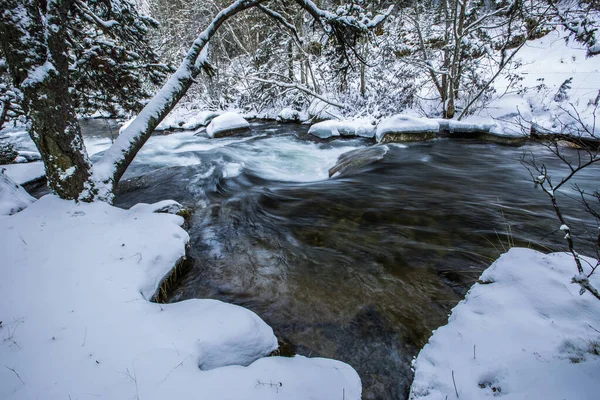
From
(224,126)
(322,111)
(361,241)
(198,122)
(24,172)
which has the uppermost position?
(322,111)

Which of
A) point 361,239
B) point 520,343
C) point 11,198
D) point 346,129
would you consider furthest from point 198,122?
point 520,343

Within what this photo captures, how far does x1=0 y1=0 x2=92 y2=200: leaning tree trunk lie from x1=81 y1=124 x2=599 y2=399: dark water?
186 cm

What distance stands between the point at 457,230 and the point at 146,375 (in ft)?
13.2

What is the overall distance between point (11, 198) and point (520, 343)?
5.44 meters

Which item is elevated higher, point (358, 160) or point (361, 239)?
point (358, 160)

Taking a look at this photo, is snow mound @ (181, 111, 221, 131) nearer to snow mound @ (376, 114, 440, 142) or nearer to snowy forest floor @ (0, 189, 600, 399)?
snow mound @ (376, 114, 440, 142)

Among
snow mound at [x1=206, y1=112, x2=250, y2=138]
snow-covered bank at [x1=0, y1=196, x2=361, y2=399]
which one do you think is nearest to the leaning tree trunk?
snow-covered bank at [x1=0, y1=196, x2=361, y2=399]

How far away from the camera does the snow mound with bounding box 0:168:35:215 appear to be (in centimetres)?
328

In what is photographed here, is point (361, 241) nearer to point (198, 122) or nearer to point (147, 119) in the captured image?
point (147, 119)

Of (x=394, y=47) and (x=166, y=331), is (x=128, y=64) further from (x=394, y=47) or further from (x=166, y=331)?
(x=394, y=47)

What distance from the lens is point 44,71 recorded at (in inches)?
98.5

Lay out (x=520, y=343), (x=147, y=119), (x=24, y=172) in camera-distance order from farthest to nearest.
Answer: (x=24, y=172)
(x=147, y=119)
(x=520, y=343)

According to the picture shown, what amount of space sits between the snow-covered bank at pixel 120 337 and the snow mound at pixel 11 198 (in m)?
0.88

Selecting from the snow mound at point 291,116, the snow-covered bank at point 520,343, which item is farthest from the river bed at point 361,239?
the snow mound at point 291,116
